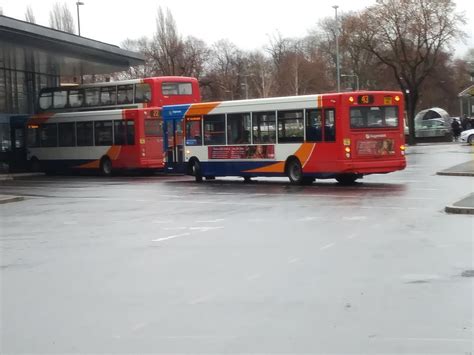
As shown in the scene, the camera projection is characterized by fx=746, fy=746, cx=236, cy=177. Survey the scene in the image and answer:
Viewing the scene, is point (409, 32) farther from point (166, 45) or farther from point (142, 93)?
point (142, 93)

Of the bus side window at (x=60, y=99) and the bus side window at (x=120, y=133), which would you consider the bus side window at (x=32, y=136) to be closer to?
the bus side window at (x=60, y=99)

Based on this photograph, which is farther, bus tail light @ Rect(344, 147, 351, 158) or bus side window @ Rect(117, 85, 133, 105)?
bus side window @ Rect(117, 85, 133, 105)

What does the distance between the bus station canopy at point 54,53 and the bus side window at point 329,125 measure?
15358 mm

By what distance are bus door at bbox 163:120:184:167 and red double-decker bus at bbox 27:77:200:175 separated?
3829 millimetres

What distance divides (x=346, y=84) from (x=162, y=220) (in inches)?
2775

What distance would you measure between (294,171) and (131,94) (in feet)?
44.1

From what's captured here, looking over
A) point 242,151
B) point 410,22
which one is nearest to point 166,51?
point 410,22

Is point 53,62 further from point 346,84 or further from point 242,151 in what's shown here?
point 346,84

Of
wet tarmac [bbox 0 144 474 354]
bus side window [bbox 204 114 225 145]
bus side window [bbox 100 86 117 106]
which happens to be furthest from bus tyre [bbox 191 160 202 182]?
wet tarmac [bbox 0 144 474 354]

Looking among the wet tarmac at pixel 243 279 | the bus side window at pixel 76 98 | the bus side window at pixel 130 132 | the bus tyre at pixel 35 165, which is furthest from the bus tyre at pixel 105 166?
the wet tarmac at pixel 243 279

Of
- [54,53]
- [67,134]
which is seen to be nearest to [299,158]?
[67,134]

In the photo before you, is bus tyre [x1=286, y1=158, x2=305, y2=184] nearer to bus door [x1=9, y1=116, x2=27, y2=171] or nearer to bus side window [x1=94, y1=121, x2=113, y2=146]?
bus side window [x1=94, y1=121, x2=113, y2=146]

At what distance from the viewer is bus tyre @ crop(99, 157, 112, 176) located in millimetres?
35312

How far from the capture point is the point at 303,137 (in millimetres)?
23656
